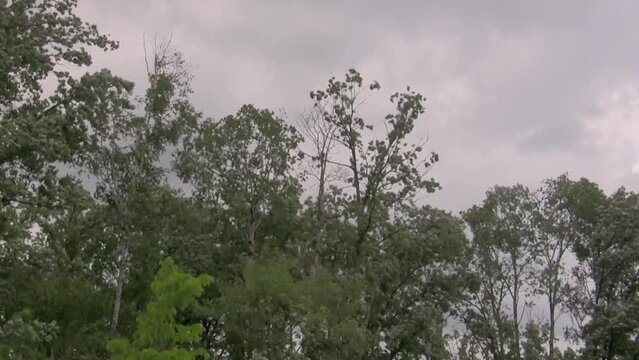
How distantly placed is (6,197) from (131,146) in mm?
8513

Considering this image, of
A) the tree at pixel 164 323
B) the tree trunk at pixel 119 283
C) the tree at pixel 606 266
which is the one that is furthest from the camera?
the tree at pixel 606 266

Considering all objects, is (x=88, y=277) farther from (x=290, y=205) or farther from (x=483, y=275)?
(x=483, y=275)

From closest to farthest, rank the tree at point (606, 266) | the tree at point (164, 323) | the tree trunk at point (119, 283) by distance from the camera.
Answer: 1. the tree at point (164, 323)
2. the tree trunk at point (119, 283)
3. the tree at point (606, 266)

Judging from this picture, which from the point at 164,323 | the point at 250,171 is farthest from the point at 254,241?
the point at 164,323

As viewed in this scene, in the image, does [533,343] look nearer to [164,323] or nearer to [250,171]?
[250,171]

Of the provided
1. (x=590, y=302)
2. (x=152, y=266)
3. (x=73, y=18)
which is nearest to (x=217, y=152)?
(x=152, y=266)

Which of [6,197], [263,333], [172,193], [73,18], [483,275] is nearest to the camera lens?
[6,197]

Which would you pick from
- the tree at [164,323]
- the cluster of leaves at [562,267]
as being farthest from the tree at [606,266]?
the tree at [164,323]

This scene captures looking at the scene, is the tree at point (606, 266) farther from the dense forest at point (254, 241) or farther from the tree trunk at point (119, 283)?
the tree trunk at point (119, 283)

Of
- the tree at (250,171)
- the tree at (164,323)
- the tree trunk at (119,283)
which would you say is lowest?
the tree at (164,323)

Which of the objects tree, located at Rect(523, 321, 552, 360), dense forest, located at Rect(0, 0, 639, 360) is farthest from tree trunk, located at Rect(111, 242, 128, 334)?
tree, located at Rect(523, 321, 552, 360)

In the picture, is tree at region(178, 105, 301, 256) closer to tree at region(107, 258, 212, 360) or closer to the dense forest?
the dense forest

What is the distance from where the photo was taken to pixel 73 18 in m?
14.6

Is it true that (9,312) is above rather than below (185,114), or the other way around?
below
